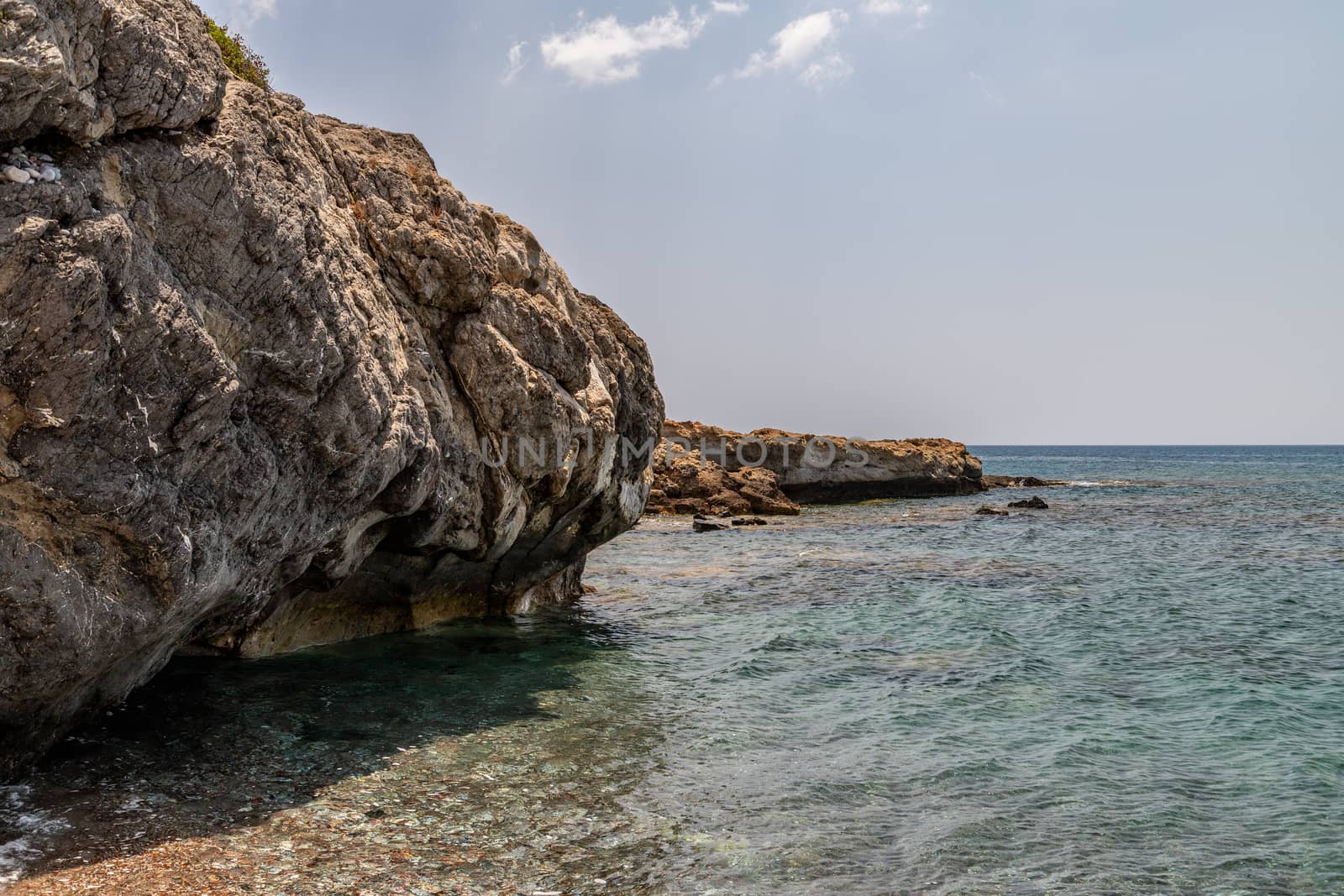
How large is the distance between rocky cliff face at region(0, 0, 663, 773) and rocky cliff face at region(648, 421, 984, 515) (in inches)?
1456

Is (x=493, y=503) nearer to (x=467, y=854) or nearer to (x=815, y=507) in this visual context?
(x=467, y=854)

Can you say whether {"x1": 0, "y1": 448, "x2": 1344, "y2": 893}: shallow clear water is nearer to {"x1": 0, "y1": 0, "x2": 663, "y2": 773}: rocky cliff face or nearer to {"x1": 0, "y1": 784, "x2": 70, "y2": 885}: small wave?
{"x1": 0, "y1": 784, "x2": 70, "y2": 885}: small wave

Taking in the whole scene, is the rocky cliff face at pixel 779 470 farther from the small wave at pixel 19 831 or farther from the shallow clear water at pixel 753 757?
the small wave at pixel 19 831

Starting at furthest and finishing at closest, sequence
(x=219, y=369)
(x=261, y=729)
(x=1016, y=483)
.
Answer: (x=1016, y=483), (x=261, y=729), (x=219, y=369)

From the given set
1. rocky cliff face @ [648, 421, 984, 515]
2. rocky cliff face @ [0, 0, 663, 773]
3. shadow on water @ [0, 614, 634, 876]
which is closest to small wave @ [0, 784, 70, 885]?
shadow on water @ [0, 614, 634, 876]

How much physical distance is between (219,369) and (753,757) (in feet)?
25.2

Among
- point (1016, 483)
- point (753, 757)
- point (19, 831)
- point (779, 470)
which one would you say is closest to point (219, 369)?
point (19, 831)

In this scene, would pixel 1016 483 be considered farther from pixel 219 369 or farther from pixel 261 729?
pixel 219 369

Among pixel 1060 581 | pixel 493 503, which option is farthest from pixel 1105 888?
pixel 1060 581

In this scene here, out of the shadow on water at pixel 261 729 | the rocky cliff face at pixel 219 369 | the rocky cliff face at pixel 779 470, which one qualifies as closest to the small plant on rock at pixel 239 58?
the rocky cliff face at pixel 219 369

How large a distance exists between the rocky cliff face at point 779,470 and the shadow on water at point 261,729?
118 feet

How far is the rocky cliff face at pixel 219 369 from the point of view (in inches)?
312

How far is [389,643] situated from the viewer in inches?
680

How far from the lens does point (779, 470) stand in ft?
204
